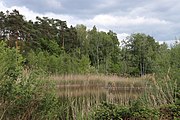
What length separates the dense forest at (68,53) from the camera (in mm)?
5660

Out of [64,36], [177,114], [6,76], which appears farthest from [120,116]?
[64,36]

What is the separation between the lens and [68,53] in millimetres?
41688

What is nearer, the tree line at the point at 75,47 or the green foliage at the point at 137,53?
the tree line at the point at 75,47

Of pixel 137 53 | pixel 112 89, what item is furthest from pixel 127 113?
pixel 137 53

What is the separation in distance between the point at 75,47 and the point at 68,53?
6.71 meters

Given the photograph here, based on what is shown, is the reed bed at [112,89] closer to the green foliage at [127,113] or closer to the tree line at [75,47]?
the green foliage at [127,113]

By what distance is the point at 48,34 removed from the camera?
4294 centimetres

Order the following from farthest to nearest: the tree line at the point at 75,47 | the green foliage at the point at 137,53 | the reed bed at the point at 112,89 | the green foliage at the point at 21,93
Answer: the green foliage at the point at 137,53 → the tree line at the point at 75,47 → the reed bed at the point at 112,89 → the green foliage at the point at 21,93

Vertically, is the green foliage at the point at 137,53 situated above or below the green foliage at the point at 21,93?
above

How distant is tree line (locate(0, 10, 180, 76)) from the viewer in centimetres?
2733

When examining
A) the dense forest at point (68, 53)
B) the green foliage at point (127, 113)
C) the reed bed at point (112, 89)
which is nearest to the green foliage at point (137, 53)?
the dense forest at point (68, 53)

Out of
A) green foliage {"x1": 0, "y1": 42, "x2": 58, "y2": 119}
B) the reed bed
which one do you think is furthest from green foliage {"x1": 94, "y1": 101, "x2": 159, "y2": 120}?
the reed bed

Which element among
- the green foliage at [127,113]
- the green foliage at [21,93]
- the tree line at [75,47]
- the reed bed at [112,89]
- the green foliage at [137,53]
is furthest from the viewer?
the green foliage at [137,53]

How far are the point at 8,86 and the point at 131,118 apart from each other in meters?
2.18
